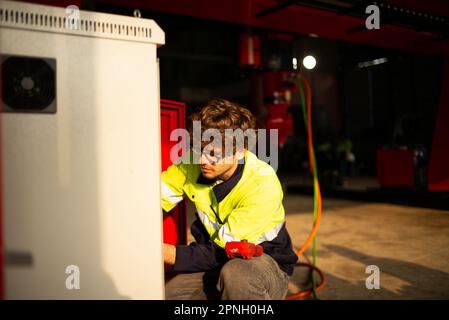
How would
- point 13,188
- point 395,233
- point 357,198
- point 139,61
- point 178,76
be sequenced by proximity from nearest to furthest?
point 13,188 → point 139,61 → point 395,233 → point 357,198 → point 178,76

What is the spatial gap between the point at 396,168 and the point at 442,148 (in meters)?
1.29

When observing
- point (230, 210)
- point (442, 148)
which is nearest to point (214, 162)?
point (230, 210)

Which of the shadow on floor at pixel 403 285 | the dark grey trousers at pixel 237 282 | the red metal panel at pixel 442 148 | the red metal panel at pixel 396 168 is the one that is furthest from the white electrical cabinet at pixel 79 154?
the red metal panel at pixel 396 168

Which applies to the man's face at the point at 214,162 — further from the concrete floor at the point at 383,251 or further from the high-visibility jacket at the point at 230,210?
the concrete floor at the point at 383,251

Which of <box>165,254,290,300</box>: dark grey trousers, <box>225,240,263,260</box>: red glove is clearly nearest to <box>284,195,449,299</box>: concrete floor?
<box>165,254,290,300</box>: dark grey trousers

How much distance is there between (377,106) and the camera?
33.5 ft

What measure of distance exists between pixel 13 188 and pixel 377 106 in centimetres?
1067

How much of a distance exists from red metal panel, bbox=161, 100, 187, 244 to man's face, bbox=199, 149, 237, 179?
0.29 metres

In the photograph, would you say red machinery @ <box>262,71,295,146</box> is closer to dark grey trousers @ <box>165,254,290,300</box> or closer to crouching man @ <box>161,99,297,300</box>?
crouching man @ <box>161,99,297,300</box>

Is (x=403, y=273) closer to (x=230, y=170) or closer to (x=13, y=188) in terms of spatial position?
(x=230, y=170)

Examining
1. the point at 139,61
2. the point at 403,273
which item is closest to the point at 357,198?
the point at 403,273

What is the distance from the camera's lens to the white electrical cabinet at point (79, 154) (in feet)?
2.34

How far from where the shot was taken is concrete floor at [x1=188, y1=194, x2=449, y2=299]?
1861mm

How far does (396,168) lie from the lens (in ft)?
15.3
